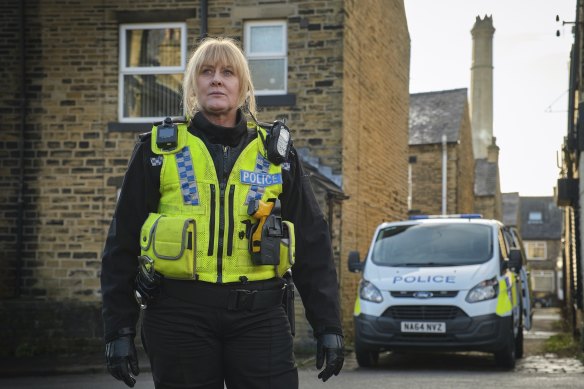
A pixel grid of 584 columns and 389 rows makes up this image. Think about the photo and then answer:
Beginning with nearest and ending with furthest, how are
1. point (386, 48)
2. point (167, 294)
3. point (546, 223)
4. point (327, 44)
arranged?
point (167, 294) → point (327, 44) → point (386, 48) → point (546, 223)

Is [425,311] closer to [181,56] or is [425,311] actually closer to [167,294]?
[181,56]

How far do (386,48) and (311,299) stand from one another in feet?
48.2

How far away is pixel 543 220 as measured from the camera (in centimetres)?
7500

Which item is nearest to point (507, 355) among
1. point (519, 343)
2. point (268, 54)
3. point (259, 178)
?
point (519, 343)

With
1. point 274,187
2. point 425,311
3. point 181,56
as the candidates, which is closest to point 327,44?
point 181,56

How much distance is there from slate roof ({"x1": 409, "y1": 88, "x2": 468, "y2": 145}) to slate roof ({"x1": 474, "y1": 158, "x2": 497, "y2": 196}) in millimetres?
8664

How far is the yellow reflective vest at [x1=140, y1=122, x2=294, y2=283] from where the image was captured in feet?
10.7

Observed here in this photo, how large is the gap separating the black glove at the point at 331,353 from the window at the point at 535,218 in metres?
73.8

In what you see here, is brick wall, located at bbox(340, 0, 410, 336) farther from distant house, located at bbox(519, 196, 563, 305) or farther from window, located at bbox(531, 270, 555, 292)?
window, located at bbox(531, 270, 555, 292)

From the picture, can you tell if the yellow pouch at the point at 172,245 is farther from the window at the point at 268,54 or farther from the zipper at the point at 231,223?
the window at the point at 268,54

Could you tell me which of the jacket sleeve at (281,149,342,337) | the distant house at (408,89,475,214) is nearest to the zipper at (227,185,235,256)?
the jacket sleeve at (281,149,342,337)

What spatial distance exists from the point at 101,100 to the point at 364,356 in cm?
590

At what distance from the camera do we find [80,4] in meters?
14.3

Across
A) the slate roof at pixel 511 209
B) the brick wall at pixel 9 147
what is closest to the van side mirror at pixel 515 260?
the brick wall at pixel 9 147
